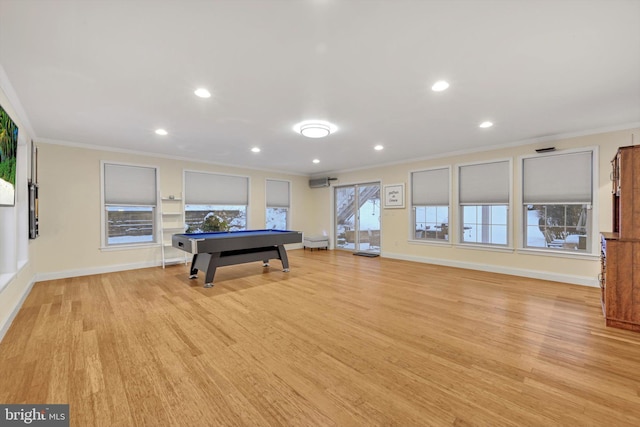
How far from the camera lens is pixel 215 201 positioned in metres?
6.73

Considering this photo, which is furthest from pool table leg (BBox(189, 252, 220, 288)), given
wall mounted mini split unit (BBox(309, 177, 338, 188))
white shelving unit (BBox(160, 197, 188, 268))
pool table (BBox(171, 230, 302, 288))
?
wall mounted mini split unit (BBox(309, 177, 338, 188))

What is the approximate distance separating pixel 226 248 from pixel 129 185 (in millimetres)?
2926

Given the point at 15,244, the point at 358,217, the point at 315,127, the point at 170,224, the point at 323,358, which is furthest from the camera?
the point at 358,217

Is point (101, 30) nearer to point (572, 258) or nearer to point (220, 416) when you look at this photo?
point (220, 416)

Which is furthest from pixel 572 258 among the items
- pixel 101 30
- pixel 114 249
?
pixel 114 249

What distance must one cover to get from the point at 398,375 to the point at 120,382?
6.59ft

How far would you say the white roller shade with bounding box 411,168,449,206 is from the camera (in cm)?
597

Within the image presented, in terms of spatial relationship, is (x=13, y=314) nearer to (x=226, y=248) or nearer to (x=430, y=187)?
(x=226, y=248)

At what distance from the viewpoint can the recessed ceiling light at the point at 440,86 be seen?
2.61 meters

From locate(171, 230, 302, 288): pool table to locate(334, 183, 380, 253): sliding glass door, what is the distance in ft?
9.76

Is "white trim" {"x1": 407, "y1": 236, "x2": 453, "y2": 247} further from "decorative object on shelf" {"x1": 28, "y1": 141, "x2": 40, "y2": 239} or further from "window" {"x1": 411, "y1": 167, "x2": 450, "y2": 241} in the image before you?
"decorative object on shelf" {"x1": 28, "y1": 141, "x2": 40, "y2": 239}

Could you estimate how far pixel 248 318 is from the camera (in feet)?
9.91

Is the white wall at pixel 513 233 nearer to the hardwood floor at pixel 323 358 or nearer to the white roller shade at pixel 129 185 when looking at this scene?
the hardwood floor at pixel 323 358

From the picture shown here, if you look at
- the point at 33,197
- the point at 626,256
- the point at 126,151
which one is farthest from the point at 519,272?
the point at 33,197
